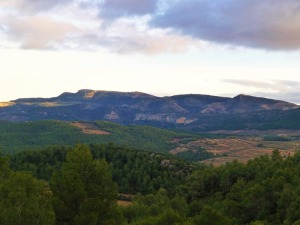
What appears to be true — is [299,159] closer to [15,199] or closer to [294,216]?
[294,216]

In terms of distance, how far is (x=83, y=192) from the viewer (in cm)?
5147

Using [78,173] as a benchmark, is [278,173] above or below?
below

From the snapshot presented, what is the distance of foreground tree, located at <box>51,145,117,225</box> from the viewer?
5106 cm

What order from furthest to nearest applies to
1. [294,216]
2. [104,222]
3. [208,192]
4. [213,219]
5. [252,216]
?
1. [208,192]
2. [252,216]
3. [294,216]
4. [213,219]
5. [104,222]

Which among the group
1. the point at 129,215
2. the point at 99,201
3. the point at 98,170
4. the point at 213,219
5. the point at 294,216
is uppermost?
the point at 98,170

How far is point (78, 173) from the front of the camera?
53375 millimetres

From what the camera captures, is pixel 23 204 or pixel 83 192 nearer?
pixel 23 204

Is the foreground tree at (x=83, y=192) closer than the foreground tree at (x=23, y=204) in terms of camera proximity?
No

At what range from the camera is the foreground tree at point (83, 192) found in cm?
5106

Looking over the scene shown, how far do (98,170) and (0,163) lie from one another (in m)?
13.4

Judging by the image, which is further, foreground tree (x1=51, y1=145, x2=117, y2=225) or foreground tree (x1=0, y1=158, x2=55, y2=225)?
foreground tree (x1=51, y1=145, x2=117, y2=225)

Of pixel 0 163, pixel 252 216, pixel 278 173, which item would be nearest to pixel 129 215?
pixel 252 216

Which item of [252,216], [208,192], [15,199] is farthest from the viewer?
[208,192]

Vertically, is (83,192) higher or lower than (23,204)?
lower
